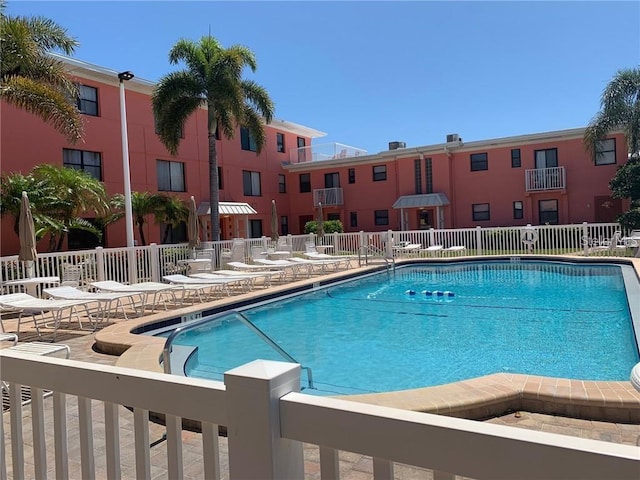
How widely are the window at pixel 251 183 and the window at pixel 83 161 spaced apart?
859 centimetres

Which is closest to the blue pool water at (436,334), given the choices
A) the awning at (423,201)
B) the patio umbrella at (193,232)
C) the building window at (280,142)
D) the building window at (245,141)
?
the patio umbrella at (193,232)

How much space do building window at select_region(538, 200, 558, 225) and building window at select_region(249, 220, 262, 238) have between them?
15169 mm

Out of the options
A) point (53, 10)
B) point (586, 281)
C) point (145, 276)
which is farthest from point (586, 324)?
point (53, 10)

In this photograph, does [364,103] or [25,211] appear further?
[364,103]

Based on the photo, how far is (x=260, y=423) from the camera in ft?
4.62

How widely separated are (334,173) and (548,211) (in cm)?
1203

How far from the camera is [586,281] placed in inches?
534

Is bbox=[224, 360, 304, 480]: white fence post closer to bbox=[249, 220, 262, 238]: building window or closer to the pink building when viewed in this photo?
the pink building

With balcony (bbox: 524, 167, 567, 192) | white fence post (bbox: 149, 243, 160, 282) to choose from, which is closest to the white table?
white fence post (bbox: 149, 243, 160, 282)

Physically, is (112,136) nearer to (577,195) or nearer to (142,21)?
(142,21)

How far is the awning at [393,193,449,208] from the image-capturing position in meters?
26.6

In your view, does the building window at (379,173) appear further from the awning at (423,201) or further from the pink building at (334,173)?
the awning at (423,201)

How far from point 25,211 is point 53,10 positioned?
19.6 ft

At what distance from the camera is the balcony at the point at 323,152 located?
30734 mm
